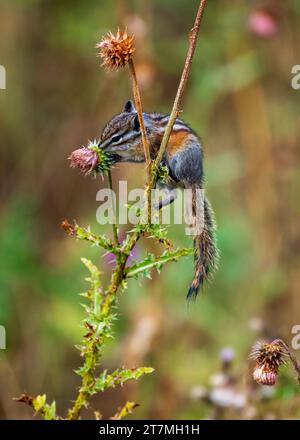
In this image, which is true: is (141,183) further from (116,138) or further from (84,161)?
(84,161)

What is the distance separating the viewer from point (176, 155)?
3.59 m

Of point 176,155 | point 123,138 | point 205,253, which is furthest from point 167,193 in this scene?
point 205,253

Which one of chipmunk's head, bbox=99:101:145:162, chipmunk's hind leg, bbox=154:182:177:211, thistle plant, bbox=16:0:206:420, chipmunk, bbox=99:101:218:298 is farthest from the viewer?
chipmunk's hind leg, bbox=154:182:177:211

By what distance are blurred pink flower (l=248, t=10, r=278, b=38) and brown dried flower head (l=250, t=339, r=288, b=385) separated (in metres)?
3.49

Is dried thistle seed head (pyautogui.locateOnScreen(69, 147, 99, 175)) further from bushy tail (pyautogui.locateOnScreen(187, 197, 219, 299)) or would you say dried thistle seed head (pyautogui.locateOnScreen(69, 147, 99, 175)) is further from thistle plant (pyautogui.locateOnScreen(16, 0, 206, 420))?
bushy tail (pyautogui.locateOnScreen(187, 197, 219, 299))

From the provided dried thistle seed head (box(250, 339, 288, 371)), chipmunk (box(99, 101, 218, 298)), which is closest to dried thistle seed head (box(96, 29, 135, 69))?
chipmunk (box(99, 101, 218, 298))

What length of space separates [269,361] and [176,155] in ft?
3.90

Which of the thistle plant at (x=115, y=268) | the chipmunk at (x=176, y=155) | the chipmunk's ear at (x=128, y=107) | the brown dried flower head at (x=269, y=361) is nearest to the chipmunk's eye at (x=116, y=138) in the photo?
the chipmunk at (x=176, y=155)

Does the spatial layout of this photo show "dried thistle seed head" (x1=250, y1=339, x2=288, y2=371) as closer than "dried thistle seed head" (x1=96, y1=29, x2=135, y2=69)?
No

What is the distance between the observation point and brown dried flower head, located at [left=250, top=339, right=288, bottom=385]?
273 centimetres

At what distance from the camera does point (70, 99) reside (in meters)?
8.25

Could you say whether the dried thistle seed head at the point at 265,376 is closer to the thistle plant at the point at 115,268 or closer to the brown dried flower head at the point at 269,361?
the brown dried flower head at the point at 269,361
